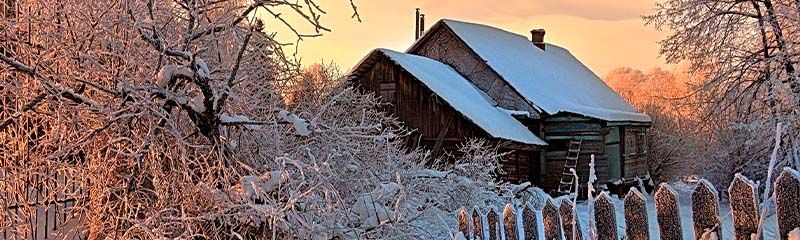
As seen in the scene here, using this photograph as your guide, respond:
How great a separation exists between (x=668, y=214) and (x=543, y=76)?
18451 millimetres

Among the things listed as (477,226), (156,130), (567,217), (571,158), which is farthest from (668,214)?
(571,158)

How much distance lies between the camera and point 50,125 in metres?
3.75

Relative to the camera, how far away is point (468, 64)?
19.9 meters

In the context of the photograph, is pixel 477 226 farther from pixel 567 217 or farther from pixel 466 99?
pixel 466 99

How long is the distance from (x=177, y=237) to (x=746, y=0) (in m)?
13.7

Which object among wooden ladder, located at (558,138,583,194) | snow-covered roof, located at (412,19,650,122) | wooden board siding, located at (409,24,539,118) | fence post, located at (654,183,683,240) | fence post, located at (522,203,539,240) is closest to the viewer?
fence post, located at (654,183,683,240)

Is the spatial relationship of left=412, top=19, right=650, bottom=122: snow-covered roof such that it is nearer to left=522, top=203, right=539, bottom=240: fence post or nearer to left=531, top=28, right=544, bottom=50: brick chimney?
left=531, top=28, right=544, bottom=50: brick chimney

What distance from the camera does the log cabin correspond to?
1641 centimetres

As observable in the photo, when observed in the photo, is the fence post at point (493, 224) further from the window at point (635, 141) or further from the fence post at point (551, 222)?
the window at point (635, 141)

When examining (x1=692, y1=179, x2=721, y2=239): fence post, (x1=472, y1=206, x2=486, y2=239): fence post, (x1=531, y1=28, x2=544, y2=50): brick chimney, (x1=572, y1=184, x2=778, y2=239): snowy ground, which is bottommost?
(x1=572, y1=184, x2=778, y2=239): snowy ground

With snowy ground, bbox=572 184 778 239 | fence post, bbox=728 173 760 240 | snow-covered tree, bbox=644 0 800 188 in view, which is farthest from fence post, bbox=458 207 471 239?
snow-covered tree, bbox=644 0 800 188

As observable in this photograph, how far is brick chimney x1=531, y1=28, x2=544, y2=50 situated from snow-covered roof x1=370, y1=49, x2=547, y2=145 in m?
6.13

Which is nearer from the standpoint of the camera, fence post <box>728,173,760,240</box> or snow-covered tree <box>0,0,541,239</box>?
fence post <box>728,173,760,240</box>

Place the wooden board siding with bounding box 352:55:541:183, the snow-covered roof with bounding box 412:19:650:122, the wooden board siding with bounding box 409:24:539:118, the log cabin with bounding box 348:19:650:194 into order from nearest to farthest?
1. the wooden board siding with bounding box 352:55:541:183
2. the log cabin with bounding box 348:19:650:194
3. the wooden board siding with bounding box 409:24:539:118
4. the snow-covered roof with bounding box 412:19:650:122
